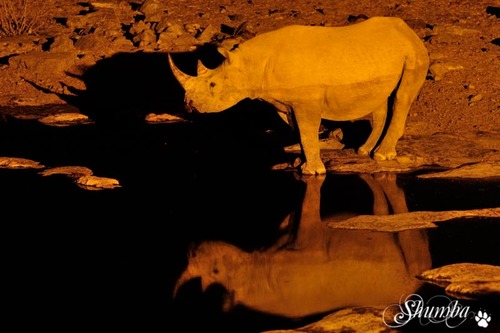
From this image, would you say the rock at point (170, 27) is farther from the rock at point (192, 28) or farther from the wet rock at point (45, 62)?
the wet rock at point (45, 62)

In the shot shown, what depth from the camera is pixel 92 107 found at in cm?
1436

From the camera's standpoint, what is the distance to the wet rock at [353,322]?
6.21 metres

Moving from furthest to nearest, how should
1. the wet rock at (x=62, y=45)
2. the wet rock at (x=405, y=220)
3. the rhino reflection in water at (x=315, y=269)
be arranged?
1. the wet rock at (x=62, y=45)
2. the wet rock at (x=405, y=220)
3. the rhino reflection in water at (x=315, y=269)

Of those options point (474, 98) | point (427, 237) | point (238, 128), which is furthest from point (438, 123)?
point (427, 237)

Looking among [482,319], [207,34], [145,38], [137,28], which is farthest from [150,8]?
[482,319]

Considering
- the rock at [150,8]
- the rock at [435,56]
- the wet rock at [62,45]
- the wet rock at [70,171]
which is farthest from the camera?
the rock at [150,8]

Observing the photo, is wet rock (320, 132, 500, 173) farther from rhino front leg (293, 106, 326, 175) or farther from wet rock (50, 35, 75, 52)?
A: wet rock (50, 35, 75, 52)

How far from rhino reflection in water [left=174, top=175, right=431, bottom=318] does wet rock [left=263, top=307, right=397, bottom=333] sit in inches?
8.1

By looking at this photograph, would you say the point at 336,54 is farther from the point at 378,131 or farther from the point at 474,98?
the point at 474,98

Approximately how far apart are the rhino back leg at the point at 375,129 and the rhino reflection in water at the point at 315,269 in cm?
247

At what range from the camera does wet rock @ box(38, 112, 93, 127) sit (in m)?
13.5

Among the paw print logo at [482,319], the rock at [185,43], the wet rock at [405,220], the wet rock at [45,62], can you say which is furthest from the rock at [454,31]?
the paw print logo at [482,319]

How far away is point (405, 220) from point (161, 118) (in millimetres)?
5941

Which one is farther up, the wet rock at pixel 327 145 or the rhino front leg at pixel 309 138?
the rhino front leg at pixel 309 138
